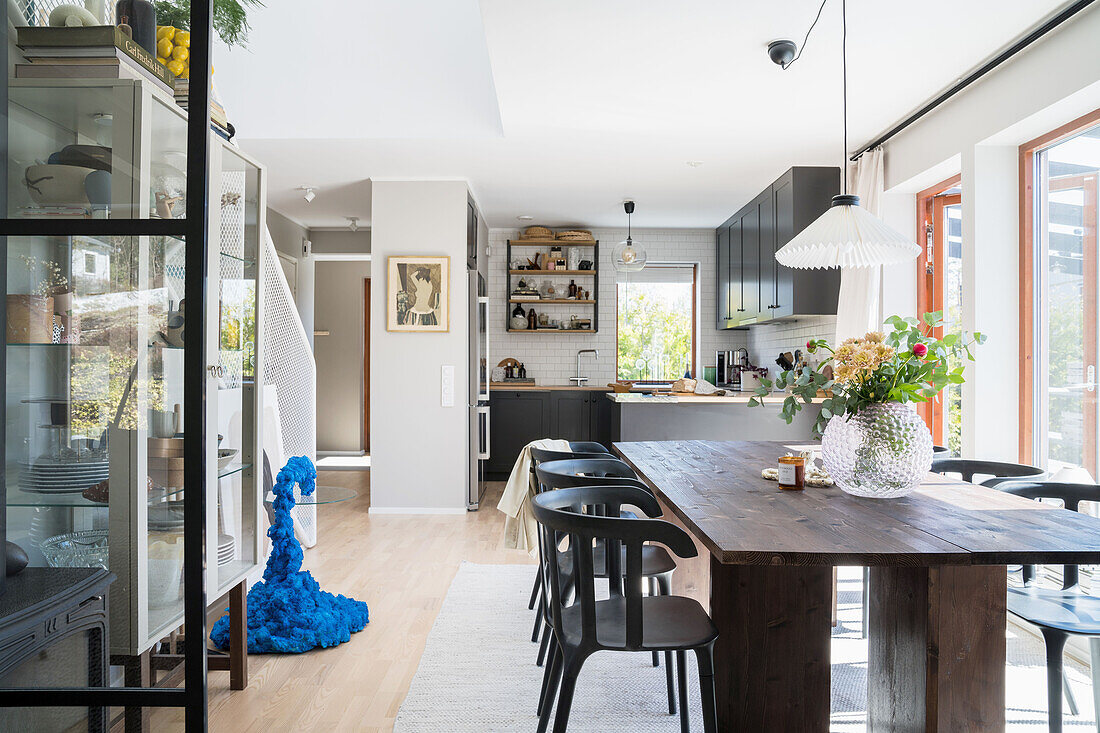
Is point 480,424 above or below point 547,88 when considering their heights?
below

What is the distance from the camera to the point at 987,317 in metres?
3.54

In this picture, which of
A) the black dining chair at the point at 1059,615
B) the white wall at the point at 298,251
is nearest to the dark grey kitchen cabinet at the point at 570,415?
the white wall at the point at 298,251

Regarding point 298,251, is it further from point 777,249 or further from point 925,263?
point 925,263

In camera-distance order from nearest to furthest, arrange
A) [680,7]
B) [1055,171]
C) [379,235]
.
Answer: [680,7] → [1055,171] → [379,235]

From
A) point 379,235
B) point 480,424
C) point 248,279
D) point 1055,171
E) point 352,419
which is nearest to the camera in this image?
point 248,279

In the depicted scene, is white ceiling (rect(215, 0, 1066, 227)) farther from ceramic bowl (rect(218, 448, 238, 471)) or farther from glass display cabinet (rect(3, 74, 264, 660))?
ceramic bowl (rect(218, 448, 238, 471))

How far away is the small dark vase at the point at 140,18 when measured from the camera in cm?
181

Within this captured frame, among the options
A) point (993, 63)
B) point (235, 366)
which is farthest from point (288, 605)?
point (993, 63)

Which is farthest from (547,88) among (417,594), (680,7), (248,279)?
(417,594)

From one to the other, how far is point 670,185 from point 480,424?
2.46 m

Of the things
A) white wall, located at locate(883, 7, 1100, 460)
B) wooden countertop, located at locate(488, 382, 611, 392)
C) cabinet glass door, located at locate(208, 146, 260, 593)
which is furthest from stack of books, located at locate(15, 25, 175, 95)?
wooden countertop, located at locate(488, 382, 611, 392)

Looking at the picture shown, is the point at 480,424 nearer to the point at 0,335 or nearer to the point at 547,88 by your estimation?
the point at 547,88

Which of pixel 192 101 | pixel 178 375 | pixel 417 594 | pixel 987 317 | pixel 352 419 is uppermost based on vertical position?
pixel 192 101

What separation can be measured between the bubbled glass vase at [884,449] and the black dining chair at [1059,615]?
430 mm
